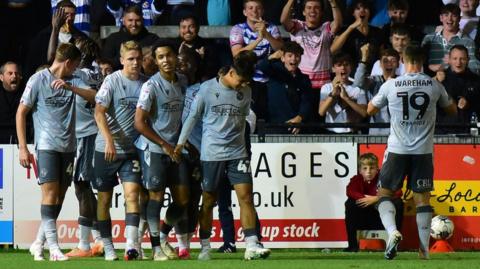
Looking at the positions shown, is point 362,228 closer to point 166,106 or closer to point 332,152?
point 332,152

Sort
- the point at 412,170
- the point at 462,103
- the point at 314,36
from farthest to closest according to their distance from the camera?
1. the point at 314,36
2. the point at 462,103
3. the point at 412,170

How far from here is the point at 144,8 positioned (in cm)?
2202

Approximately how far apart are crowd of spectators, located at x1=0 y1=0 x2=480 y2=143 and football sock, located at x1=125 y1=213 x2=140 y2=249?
350 centimetres

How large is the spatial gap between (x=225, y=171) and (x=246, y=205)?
501 millimetres

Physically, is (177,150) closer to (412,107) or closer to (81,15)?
(412,107)

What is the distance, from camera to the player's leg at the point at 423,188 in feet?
52.1

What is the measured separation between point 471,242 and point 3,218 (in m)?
5.79

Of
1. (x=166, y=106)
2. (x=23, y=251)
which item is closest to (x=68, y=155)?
(x=166, y=106)

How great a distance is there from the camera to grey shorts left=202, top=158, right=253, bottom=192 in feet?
51.9

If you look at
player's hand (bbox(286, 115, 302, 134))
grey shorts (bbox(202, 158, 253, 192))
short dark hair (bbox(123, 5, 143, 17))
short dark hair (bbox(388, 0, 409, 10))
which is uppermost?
short dark hair (bbox(388, 0, 409, 10))

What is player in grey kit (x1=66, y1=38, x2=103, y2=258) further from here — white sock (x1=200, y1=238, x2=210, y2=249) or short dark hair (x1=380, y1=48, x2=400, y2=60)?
short dark hair (x1=380, y1=48, x2=400, y2=60)

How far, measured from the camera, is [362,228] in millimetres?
18344

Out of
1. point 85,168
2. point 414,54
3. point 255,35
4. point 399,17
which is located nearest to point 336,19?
point 399,17

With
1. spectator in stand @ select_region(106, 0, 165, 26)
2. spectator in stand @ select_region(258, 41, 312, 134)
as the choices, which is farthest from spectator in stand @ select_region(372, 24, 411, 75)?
spectator in stand @ select_region(106, 0, 165, 26)
